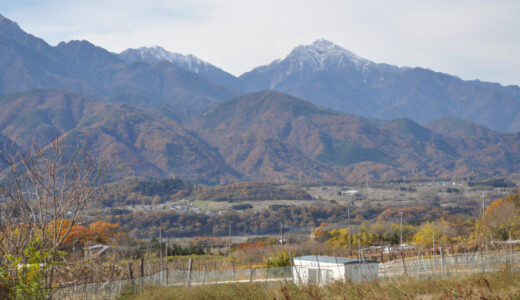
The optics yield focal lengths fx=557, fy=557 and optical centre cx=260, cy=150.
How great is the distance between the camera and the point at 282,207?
445ft

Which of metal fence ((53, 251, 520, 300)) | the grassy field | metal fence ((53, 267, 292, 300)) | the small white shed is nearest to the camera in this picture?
the grassy field

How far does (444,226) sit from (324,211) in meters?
66.0

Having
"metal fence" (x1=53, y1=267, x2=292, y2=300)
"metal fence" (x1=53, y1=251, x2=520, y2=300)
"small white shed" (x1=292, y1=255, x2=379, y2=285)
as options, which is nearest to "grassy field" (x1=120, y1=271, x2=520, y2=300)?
"metal fence" (x1=53, y1=267, x2=292, y2=300)

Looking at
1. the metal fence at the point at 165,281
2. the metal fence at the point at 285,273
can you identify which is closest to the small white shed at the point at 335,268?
the metal fence at the point at 285,273

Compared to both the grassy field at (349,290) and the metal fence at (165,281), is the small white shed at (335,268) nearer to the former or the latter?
the metal fence at (165,281)

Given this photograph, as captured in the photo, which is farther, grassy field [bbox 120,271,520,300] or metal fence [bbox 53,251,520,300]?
metal fence [bbox 53,251,520,300]

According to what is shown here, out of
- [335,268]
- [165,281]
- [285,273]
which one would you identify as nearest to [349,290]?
[335,268]

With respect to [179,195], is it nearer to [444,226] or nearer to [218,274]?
[444,226]

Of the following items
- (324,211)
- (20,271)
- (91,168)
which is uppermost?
(91,168)

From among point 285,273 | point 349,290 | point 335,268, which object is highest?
point 349,290

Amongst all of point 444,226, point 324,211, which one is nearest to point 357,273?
point 444,226

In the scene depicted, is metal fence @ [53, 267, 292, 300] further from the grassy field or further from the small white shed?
the small white shed

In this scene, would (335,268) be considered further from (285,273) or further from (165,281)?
(165,281)

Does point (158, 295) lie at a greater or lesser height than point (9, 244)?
lesser
